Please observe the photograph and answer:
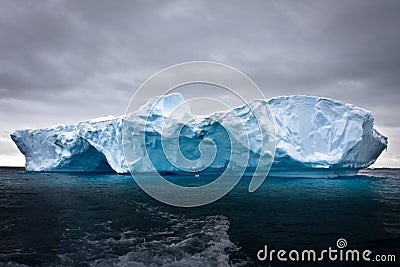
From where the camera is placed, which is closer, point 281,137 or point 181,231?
point 181,231

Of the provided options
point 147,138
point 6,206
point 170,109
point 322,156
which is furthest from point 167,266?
point 170,109

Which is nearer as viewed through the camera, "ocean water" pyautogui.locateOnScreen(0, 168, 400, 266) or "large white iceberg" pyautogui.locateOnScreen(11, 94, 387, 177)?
"ocean water" pyautogui.locateOnScreen(0, 168, 400, 266)

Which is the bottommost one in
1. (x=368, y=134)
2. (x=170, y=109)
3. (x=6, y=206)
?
(x=6, y=206)

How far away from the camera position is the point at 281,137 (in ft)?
79.0

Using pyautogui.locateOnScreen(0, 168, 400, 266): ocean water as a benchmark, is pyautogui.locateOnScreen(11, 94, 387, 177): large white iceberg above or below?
above

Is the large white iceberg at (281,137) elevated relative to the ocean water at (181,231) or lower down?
elevated

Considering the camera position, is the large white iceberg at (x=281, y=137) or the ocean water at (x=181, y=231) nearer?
the ocean water at (x=181, y=231)

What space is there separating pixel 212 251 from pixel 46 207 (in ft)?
26.9

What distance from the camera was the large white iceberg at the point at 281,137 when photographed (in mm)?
23391

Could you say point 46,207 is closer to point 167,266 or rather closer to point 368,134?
point 167,266

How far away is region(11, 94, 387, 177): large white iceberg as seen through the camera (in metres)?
23.4

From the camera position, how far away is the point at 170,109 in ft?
95.9

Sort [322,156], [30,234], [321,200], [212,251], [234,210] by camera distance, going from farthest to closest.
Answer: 1. [322,156]
2. [321,200]
3. [234,210]
4. [30,234]
5. [212,251]

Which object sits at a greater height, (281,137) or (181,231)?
(281,137)
